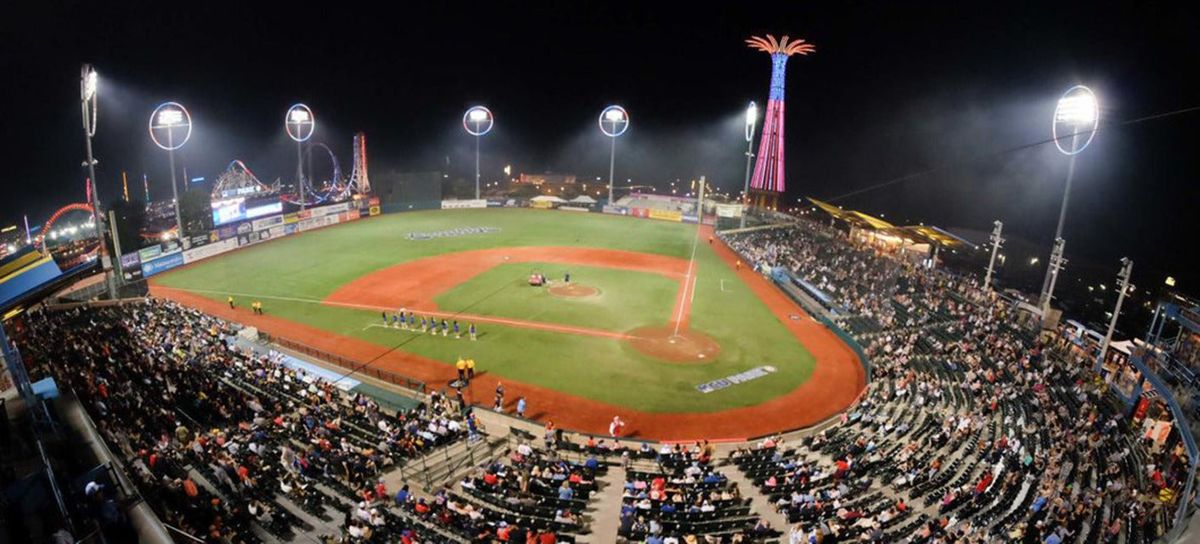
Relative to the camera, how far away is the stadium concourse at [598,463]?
14.6 metres

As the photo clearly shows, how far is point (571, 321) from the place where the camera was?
34.2 m

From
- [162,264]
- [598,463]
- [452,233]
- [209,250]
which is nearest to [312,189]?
[452,233]

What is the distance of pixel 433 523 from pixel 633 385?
42.3ft

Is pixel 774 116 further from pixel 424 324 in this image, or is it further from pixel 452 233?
pixel 424 324

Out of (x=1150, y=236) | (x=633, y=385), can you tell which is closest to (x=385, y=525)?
(x=633, y=385)

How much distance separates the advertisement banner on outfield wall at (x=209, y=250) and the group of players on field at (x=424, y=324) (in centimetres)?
2405

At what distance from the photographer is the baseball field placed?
25.1m

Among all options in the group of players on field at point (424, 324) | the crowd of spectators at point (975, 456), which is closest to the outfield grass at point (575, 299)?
the group of players on field at point (424, 324)

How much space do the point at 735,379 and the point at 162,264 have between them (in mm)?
43010

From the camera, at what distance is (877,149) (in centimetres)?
11131

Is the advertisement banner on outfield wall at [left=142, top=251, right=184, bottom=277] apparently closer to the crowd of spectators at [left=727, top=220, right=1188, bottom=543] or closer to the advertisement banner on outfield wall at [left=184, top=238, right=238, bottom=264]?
the advertisement banner on outfield wall at [left=184, top=238, right=238, bottom=264]

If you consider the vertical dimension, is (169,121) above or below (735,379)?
above

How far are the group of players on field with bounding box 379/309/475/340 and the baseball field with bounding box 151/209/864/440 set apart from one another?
0.36 metres

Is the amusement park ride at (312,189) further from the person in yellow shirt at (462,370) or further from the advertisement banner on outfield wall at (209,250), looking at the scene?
the person in yellow shirt at (462,370)
